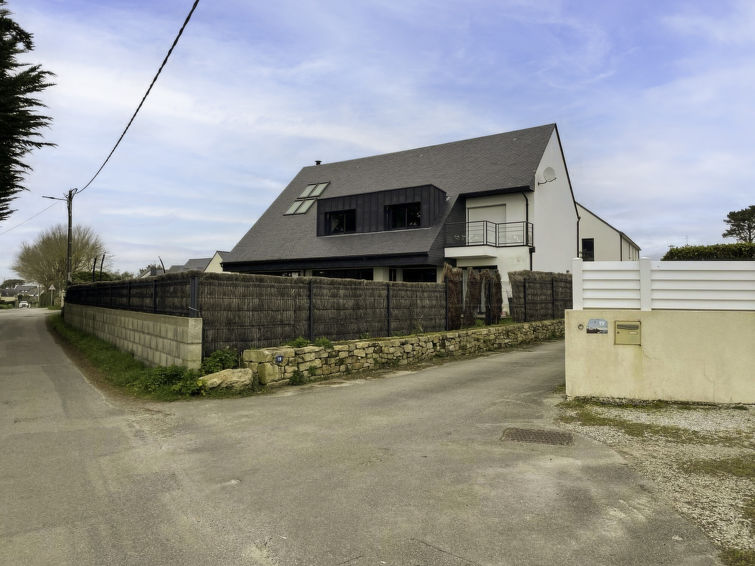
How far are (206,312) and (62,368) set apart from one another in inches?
231

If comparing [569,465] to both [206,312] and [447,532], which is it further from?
[206,312]

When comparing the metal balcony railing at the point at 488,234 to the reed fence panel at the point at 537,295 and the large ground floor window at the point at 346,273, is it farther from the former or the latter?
the large ground floor window at the point at 346,273

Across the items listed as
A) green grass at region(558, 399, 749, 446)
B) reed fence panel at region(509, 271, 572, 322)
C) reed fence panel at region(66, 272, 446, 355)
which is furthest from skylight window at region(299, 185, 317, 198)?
green grass at region(558, 399, 749, 446)

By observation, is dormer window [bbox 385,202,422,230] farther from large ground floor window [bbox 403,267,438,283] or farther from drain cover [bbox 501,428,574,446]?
drain cover [bbox 501,428,574,446]

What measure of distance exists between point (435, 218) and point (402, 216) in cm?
251

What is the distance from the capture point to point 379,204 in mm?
26719

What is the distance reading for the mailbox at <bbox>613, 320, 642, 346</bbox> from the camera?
26.0 ft

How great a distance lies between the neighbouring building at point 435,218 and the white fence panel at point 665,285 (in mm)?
14974

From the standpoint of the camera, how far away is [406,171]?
29812 mm

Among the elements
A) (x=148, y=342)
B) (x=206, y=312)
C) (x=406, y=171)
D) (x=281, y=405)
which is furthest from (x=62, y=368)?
(x=406, y=171)

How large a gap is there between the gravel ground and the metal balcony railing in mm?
16691

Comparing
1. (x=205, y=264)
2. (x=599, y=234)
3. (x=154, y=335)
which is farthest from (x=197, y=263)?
(x=154, y=335)

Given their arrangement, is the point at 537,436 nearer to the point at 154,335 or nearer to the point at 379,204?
the point at 154,335

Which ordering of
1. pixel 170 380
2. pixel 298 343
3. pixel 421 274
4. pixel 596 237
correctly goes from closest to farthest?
pixel 170 380
pixel 298 343
pixel 421 274
pixel 596 237
